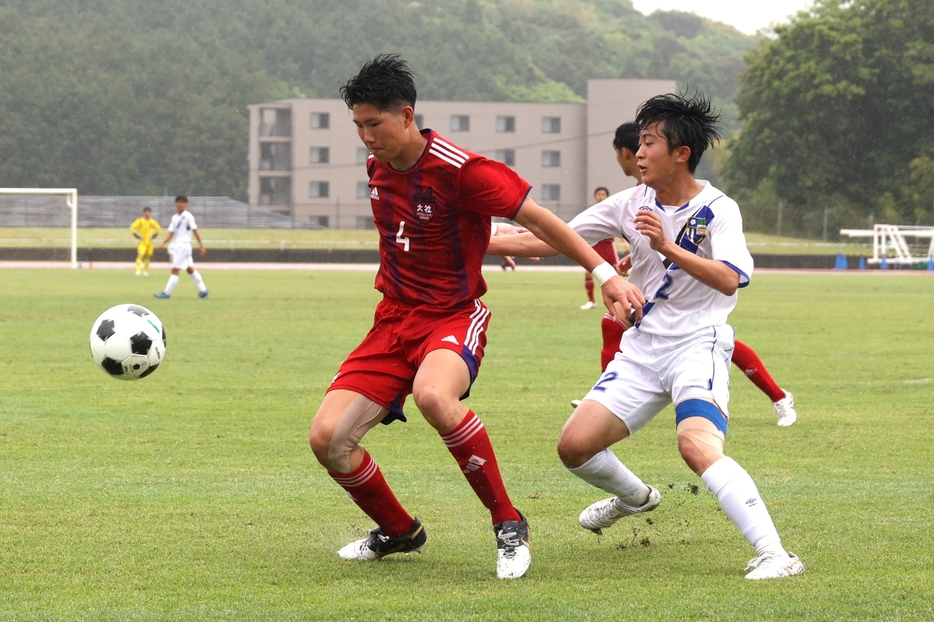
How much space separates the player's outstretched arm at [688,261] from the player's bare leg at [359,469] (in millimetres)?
1308

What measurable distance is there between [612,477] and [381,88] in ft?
6.29

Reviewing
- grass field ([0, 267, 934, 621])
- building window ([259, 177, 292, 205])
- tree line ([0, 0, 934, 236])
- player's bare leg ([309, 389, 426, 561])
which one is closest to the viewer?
grass field ([0, 267, 934, 621])

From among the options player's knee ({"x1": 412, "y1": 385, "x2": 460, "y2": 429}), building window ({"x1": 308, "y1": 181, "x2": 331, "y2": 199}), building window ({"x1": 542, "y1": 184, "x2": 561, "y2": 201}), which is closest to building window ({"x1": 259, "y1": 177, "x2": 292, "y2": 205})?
building window ({"x1": 308, "y1": 181, "x2": 331, "y2": 199})

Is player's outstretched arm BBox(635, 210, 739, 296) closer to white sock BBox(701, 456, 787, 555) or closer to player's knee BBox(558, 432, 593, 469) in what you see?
white sock BBox(701, 456, 787, 555)

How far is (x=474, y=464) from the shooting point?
15.8 ft

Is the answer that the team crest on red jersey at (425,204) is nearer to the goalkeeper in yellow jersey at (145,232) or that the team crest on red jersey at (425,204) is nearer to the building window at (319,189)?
the goalkeeper in yellow jersey at (145,232)

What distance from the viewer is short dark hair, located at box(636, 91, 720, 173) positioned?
503 centimetres

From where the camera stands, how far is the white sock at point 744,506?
459 cm

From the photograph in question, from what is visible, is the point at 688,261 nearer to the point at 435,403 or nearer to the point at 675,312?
the point at 675,312

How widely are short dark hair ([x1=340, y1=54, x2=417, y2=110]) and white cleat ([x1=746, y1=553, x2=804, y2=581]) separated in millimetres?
2241

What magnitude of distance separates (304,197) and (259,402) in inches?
2852

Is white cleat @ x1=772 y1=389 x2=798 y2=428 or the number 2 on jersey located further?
white cleat @ x1=772 y1=389 x2=798 y2=428

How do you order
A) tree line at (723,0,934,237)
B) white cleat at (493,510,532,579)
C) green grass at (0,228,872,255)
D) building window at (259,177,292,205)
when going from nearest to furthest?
white cleat at (493,510,532,579), green grass at (0,228,872,255), tree line at (723,0,934,237), building window at (259,177,292,205)

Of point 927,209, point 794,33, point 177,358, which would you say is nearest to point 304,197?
point 794,33
